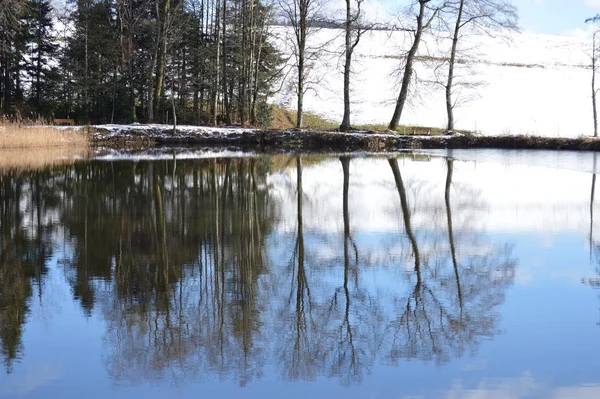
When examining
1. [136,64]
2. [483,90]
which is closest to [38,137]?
[136,64]

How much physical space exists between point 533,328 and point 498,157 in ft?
75.2

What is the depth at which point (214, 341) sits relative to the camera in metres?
5.90

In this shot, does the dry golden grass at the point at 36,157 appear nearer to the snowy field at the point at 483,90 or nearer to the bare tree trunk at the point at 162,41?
the bare tree trunk at the point at 162,41

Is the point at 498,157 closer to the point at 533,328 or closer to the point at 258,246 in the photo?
the point at 258,246

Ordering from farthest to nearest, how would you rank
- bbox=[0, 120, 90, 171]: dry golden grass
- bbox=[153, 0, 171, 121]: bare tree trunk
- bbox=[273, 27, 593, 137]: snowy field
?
bbox=[273, 27, 593, 137]: snowy field < bbox=[153, 0, 171, 121]: bare tree trunk < bbox=[0, 120, 90, 171]: dry golden grass

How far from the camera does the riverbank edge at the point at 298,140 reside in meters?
35.4

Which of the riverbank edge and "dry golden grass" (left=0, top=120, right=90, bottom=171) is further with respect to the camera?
the riverbank edge

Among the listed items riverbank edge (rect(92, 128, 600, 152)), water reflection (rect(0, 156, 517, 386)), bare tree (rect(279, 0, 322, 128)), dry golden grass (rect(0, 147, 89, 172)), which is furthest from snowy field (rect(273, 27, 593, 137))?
water reflection (rect(0, 156, 517, 386))

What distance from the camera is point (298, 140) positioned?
3700 cm

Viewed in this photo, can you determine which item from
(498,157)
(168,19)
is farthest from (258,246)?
(168,19)

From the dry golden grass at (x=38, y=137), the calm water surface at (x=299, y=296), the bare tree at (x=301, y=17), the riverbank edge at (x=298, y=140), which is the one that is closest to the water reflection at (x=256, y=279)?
the calm water surface at (x=299, y=296)

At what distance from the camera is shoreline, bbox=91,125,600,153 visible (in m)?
35.4

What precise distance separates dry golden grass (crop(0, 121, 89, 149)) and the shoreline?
1.07 metres

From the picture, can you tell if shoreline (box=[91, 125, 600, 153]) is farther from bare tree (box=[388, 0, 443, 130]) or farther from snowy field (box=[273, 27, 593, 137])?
snowy field (box=[273, 27, 593, 137])
